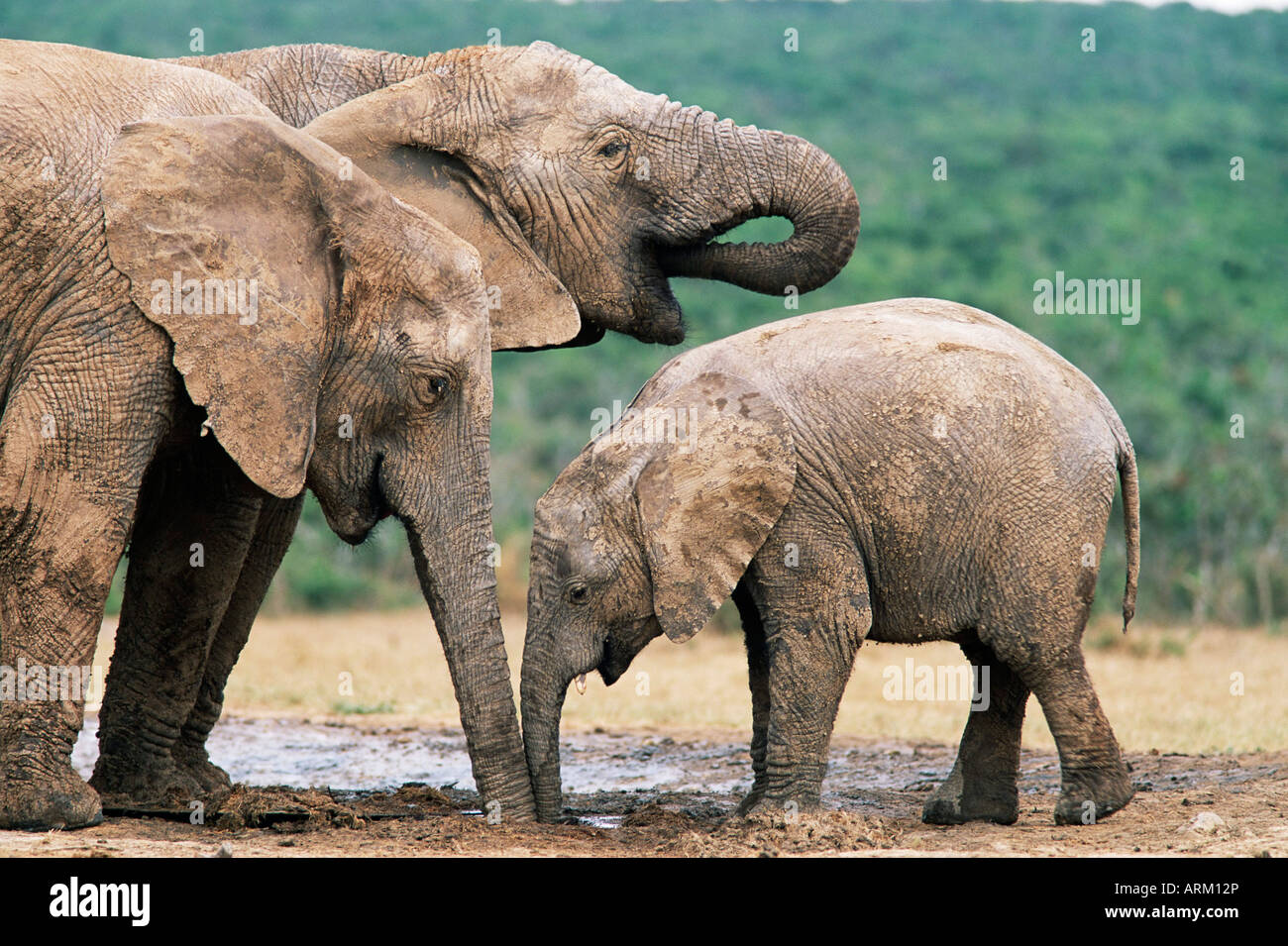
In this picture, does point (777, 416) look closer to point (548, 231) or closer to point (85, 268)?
point (548, 231)

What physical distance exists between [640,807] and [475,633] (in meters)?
1.81

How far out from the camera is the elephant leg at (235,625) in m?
7.68

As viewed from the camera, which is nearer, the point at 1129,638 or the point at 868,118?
the point at 1129,638

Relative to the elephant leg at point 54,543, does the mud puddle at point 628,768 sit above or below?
below

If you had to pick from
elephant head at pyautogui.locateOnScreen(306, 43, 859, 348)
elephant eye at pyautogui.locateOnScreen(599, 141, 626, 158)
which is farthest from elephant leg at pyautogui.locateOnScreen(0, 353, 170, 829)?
elephant eye at pyautogui.locateOnScreen(599, 141, 626, 158)

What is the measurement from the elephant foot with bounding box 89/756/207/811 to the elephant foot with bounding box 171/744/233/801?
16 cm

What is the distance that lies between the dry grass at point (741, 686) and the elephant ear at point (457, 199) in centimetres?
378

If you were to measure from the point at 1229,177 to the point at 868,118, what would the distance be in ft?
38.4

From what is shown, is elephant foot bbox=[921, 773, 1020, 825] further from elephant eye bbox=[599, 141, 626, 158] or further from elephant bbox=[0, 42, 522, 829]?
elephant eye bbox=[599, 141, 626, 158]

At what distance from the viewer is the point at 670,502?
6.52m

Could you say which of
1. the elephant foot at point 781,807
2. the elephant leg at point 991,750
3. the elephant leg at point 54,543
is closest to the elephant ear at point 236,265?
the elephant leg at point 54,543

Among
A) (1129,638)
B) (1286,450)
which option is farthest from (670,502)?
(1286,450)

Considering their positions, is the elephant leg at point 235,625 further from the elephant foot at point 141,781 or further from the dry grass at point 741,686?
the dry grass at point 741,686

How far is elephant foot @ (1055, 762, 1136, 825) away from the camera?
679 centimetres
